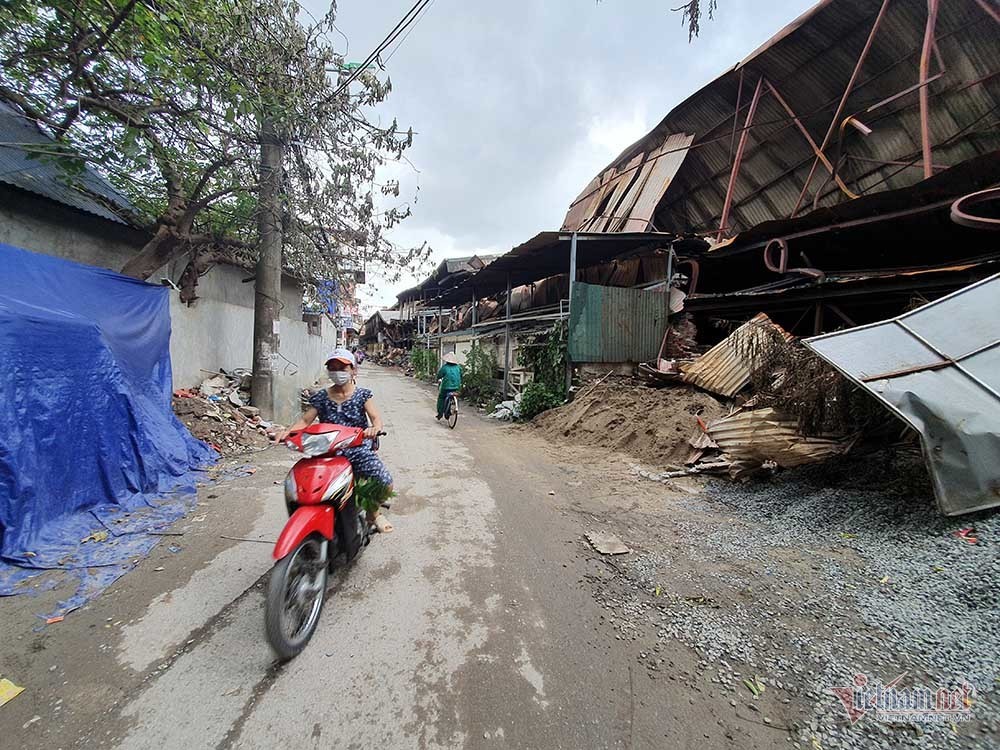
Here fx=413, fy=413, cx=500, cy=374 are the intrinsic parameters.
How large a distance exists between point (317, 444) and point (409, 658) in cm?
130

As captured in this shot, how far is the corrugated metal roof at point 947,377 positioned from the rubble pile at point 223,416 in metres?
7.02

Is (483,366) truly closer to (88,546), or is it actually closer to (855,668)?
(88,546)

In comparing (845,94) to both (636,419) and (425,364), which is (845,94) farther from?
(425,364)

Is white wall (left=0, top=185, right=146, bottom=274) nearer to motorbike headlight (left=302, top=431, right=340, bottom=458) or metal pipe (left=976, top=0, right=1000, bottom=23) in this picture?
motorbike headlight (left=302, top=431, right=340, bottom=458)

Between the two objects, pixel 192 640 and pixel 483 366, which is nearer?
pixel 192 640

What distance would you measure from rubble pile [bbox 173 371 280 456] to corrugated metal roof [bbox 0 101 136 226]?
113 inches

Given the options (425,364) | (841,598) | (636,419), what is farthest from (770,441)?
(425,364)

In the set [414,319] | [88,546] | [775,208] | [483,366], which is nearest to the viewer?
[88,546]

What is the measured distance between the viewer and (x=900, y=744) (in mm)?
1660

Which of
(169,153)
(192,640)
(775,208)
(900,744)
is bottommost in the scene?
(192,640)

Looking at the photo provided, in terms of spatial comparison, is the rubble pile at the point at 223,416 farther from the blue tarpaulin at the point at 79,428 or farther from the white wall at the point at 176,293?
the blue tarpaulin at the point at 79,428

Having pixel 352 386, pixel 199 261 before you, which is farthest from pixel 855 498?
pixel 199 261

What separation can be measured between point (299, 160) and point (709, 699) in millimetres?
8247

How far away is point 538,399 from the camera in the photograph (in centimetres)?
949
